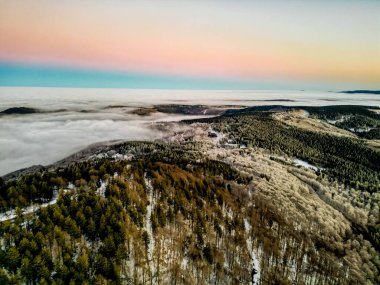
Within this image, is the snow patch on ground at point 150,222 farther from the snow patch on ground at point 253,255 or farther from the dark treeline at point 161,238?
the snow patch on ground at point 253,255

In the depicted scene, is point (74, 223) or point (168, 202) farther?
point (168, 202)

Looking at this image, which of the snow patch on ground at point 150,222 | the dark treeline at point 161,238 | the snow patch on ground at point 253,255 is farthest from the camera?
the snow patch on ground at point 253,255

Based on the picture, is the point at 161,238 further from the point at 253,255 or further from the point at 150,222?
the point at 253,255

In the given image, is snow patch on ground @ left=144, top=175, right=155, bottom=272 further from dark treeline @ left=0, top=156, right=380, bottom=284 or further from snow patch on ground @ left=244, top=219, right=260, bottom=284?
snow patch on ground @ left=244, top=219, right=260, bottom=284

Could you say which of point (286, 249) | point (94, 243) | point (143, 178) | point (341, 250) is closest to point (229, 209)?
point (286, 249)

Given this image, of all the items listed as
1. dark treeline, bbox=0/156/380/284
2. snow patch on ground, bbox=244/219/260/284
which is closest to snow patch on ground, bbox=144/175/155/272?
dark treeline, bbox=0/156/380/284

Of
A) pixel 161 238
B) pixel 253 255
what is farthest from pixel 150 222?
pixel 253 255

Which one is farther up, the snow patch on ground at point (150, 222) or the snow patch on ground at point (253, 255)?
the snow patch on ground at point (150, 222)

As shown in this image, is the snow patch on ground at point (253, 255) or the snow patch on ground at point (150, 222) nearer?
the snow patch on ground at point (150, 222)

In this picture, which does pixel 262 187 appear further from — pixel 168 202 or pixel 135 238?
pixel 135 238

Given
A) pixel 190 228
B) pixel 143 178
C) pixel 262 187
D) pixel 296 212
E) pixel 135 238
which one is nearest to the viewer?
pixel 135 238

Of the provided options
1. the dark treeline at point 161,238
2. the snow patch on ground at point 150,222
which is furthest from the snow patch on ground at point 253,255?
the snow patch on ground at point 150,222
